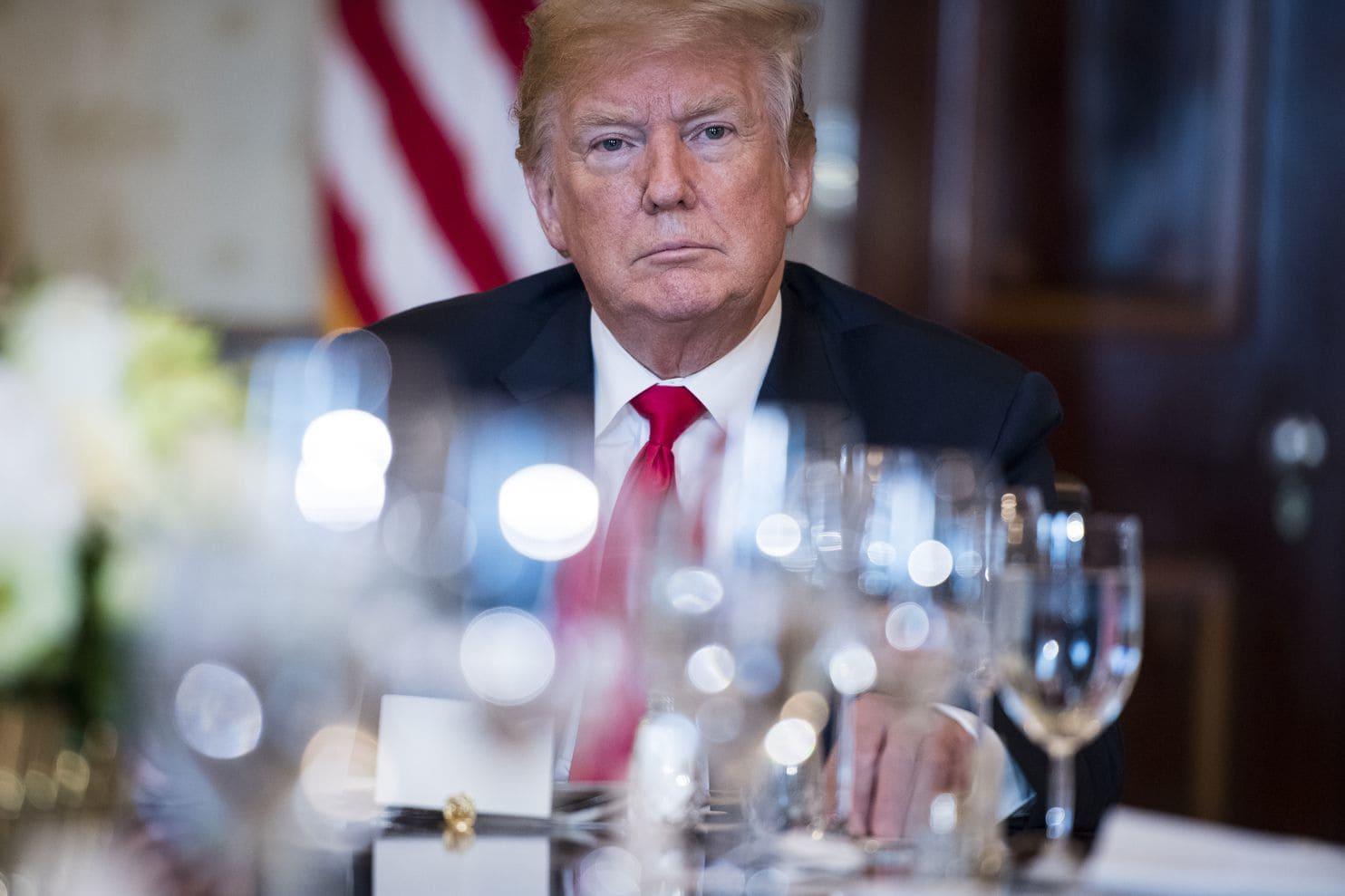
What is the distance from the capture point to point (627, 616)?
983 millimetres

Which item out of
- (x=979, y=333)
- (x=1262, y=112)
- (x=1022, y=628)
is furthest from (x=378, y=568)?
(x=1262, y=112)

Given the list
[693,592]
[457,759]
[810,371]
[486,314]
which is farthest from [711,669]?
[486,314]

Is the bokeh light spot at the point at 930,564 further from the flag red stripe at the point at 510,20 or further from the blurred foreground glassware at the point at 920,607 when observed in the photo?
the flag red stripe at the point at 510,20

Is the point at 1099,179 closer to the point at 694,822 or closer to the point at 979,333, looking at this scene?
the point at 979,333

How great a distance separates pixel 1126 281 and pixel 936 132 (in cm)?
44

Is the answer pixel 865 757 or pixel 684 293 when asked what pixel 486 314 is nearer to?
pixel 684 293

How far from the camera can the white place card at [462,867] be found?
2.84ft

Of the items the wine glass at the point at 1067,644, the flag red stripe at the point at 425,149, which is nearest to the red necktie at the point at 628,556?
the wine glass at the point at 1067,644

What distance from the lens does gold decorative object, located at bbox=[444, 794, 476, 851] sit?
997 millimetres

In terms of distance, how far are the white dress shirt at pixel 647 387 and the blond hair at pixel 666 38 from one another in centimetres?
22

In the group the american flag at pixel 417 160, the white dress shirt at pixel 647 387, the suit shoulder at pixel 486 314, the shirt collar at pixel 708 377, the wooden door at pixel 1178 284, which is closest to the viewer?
the white dress shirt at pixel 647 387

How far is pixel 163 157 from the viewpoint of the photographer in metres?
2.98

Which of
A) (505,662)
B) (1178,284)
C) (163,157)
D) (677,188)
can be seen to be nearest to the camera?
(505,662)

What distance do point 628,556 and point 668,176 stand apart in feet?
1.95
